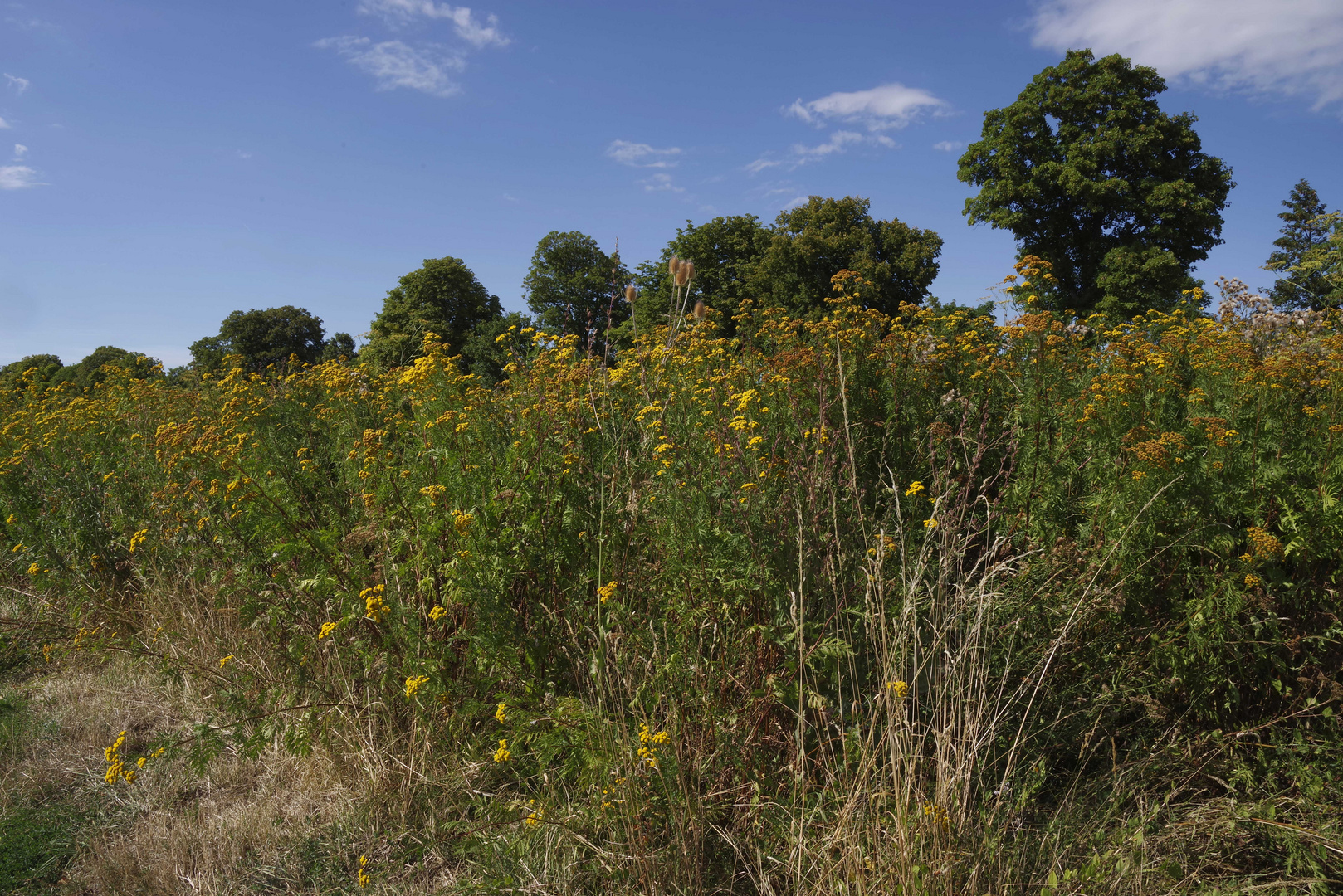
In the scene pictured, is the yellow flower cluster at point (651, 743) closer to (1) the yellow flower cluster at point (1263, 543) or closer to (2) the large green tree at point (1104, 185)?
(1) the yellow flower cluster at point (1263, 543)

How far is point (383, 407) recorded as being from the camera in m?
4.52

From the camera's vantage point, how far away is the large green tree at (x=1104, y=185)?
24016mm

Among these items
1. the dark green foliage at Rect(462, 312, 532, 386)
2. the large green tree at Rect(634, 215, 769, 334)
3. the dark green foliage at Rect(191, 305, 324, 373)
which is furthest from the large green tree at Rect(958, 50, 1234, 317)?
the dark green foliage at Rect(191, 305, 324, 373)

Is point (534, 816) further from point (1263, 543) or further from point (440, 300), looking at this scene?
point (440, 300)

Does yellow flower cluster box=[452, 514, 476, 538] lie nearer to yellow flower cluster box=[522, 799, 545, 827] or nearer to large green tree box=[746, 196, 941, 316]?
yellow flower cluster box=[522, 799, 545, 827]

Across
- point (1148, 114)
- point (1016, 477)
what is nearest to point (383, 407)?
point (1016, 477)

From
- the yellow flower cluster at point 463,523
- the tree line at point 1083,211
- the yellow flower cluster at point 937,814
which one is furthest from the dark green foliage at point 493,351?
the tree line at point 1083,211

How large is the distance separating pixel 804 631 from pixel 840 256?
3416 cm

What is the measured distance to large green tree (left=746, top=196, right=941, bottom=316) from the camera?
32.8 m

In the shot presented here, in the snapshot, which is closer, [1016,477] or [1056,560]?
[1056,560]

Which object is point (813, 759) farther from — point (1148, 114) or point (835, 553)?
point (1148, 114)

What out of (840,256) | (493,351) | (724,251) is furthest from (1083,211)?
(493,351)

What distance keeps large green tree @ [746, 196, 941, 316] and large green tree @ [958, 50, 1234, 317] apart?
698cm

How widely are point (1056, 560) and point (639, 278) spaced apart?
109ft
